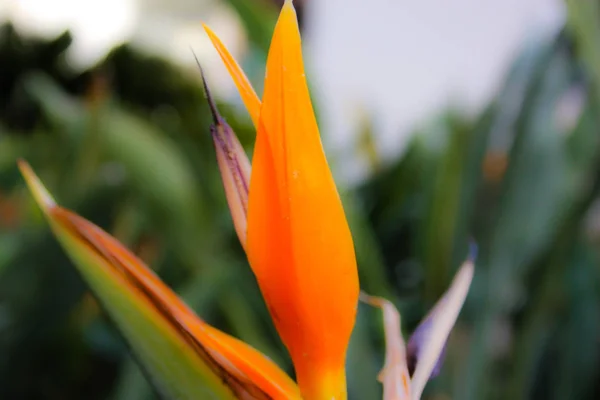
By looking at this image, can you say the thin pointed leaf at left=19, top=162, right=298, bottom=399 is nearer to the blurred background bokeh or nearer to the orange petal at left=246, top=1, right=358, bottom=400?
the orange petal at left=246, top=1, right=358, bottom=400

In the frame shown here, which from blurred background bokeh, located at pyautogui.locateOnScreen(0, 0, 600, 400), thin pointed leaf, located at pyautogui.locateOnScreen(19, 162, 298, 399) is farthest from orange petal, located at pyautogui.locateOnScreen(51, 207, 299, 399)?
blurred background bokeh, located at pyautogui.locateOnScreen(0, 0, 600, 400)

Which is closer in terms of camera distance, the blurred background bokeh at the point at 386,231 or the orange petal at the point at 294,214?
the orange petal at the point at 294,214

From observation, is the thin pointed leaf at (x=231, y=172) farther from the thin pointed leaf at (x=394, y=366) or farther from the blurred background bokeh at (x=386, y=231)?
the blurred background bokeh at (x=386, y=231)

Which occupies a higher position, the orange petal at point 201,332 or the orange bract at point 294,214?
the orange bract at point 294,214

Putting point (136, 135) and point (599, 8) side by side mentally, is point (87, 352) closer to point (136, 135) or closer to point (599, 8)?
point (136, 135)

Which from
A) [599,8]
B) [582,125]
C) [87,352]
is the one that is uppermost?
[599,8]

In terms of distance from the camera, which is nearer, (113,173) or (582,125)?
(113,173)

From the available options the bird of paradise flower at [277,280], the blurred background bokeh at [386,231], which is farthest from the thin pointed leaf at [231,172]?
the blurred background bokeh at [386,231]

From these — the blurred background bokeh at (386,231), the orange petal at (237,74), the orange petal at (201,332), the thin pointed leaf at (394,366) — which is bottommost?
the blurred background bokeh at (386,231)

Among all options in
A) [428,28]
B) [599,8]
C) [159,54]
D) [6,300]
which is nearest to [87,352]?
[6,300]
